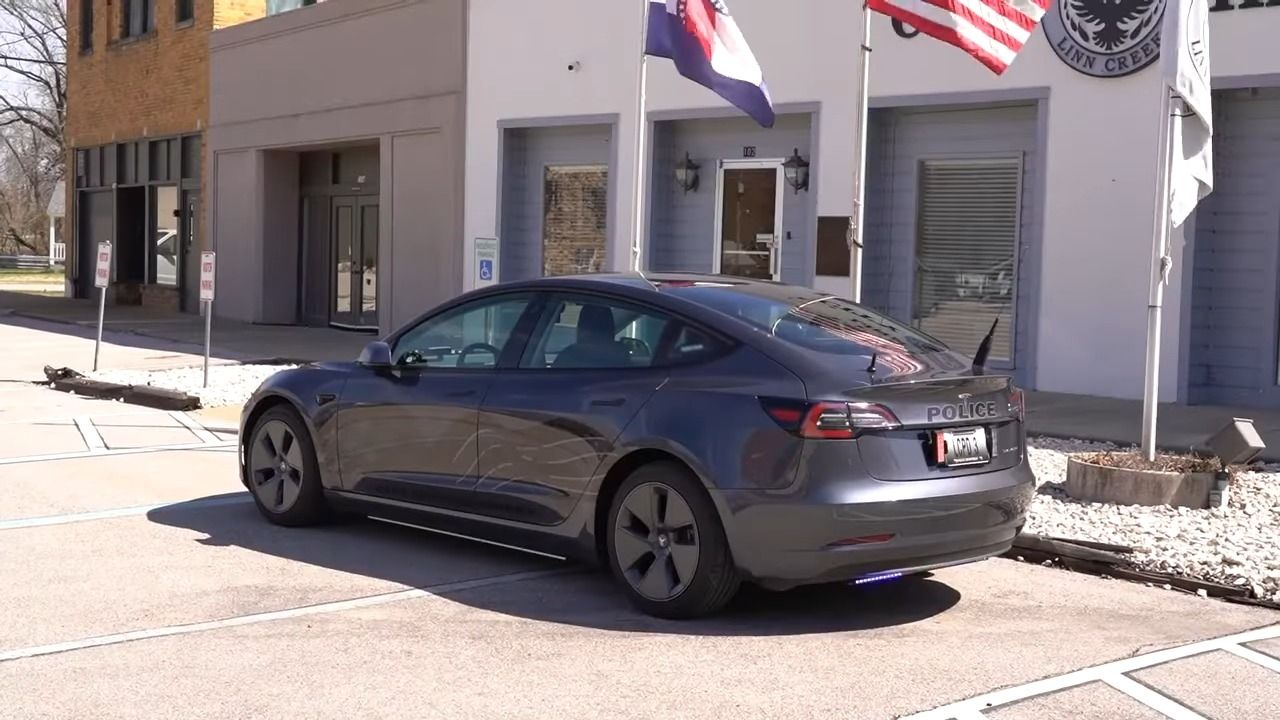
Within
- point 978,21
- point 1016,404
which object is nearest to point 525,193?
point 978,21

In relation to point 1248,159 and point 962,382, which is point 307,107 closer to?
point 1248,159

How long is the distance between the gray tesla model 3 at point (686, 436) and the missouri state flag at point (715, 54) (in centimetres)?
450

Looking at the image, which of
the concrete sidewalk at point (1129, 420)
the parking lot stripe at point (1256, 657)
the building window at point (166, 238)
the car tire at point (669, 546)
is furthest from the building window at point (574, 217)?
the parking lot stripe at point (1256, 657)

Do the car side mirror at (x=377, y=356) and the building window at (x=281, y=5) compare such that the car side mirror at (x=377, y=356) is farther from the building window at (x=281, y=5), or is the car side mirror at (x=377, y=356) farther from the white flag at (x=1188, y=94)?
the building window at (x=281, y=5)

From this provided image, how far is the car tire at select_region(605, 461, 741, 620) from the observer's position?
6227 mm

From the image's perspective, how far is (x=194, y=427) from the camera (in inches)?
516

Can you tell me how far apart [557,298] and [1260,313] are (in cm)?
864

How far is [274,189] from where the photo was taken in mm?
26688

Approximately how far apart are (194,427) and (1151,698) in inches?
382

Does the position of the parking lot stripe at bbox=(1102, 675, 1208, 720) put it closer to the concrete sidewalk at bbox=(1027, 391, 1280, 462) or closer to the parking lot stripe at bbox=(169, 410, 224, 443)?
the concrete sidewalk at bbox=(1027, 391, 1280, 462)

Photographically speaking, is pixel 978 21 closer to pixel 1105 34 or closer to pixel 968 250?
pixel 1105 34

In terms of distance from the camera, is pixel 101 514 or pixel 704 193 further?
pixel 704 193

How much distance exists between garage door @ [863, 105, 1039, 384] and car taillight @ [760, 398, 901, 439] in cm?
914

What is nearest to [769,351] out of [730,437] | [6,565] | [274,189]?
[730,437]
